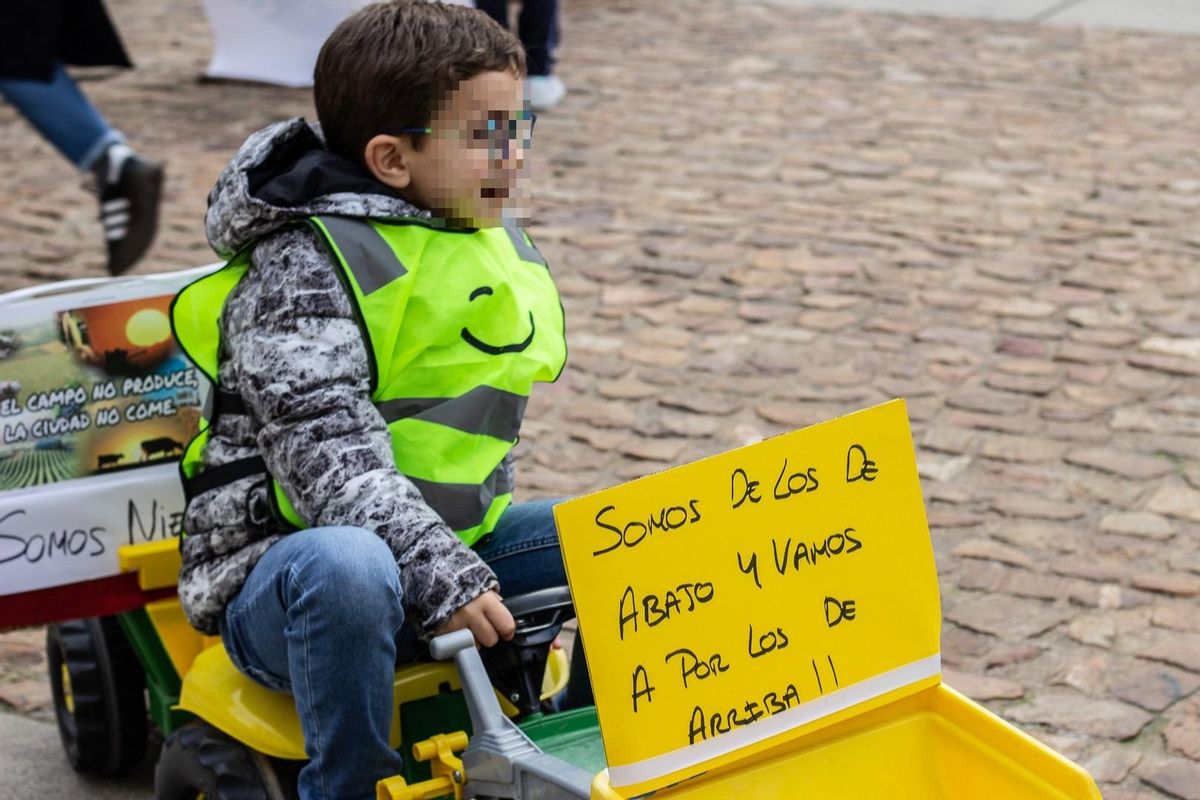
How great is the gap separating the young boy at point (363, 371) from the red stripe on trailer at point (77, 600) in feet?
1.10

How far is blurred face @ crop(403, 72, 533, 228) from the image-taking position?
7.39 ft

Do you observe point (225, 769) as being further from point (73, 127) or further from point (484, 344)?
point (73, 127)

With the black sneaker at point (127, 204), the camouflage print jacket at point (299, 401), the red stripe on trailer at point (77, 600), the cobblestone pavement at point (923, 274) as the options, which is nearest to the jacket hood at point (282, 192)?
the camouflage print jacket at point (299, 401)

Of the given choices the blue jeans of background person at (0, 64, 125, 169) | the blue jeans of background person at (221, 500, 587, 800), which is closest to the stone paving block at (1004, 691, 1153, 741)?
the blue jeans of background person at (221, 500, 587, 800)

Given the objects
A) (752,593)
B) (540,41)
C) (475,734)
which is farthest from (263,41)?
(752,593)

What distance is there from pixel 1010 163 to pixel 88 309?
4.64 metres

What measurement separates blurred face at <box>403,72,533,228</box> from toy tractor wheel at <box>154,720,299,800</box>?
868 millimetres

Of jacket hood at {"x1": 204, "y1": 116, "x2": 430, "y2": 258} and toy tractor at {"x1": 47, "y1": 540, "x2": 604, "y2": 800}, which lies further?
jacket hood at {"x1": 204, "y1": 116, "x2": 430, "y2": 258}

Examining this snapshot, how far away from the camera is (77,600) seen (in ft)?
8.87

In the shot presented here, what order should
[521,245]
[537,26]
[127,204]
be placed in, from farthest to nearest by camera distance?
[537,26], [127,204], [521,245]

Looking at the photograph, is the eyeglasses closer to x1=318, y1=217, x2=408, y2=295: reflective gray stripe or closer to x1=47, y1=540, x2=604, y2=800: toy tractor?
x1=318, y1=217, x2=408, y2=295: reflective gray stripe

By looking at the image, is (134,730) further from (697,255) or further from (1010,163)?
(1010,163)

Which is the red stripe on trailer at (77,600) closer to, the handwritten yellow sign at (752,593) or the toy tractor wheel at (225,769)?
the toy tractor wheel at (225,769)

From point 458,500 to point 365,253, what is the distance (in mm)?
380
